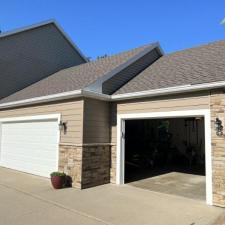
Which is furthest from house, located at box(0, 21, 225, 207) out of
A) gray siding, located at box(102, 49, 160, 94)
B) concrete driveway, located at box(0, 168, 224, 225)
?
concrete driveway, located at box(0, 168, 224, 225)

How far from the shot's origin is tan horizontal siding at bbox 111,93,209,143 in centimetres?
692

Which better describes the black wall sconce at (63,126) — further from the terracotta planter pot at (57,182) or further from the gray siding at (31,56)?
the gray siding at (31,56)

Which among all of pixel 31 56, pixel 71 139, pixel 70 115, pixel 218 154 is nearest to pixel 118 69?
pixel 70 115

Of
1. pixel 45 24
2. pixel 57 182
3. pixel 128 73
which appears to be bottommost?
pixel 57 182

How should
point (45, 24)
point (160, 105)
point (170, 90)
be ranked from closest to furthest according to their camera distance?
point (170, 90) → point (160, 105) → point (45, 24)

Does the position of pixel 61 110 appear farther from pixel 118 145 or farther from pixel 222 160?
pixel 222 160

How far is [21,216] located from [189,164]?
34.6 feet

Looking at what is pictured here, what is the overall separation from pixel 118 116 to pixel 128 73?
247cm

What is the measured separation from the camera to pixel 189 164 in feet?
45.3

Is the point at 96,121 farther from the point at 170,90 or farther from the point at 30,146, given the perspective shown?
the point at 30,146

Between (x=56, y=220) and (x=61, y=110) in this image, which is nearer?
(x=56, y=220)

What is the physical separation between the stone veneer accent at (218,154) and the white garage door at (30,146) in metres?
5.46

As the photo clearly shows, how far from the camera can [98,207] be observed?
602 centimetres

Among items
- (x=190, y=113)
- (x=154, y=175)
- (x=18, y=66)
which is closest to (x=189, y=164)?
(x=154, y=175)
